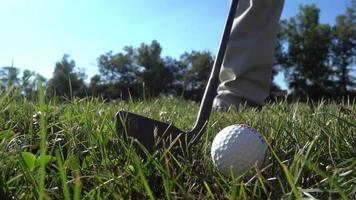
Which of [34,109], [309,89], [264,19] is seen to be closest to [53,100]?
[34,109]

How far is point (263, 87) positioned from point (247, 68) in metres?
0.26

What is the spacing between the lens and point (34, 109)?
7.63 feet

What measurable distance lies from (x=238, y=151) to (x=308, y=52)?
53971 millimetres

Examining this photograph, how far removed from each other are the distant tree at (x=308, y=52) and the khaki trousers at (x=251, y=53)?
155ft

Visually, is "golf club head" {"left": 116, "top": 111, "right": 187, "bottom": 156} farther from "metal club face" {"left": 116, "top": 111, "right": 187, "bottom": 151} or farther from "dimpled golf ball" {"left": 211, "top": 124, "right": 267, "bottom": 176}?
"dimpled golf ball" {"left": 211, "top": 124, "right": 267, "bottom": 176}

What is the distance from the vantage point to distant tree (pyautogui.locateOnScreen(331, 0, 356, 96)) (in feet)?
163

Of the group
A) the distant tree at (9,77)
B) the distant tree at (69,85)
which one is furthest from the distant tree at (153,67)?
the distant tree at (9,77)

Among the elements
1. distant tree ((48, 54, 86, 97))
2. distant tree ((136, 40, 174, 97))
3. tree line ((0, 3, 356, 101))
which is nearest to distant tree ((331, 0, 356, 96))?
tree line ((0, 3, 356, 101))

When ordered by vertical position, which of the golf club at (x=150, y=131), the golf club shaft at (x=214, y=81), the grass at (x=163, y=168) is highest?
the golf club shaft at (x=214, y=81)

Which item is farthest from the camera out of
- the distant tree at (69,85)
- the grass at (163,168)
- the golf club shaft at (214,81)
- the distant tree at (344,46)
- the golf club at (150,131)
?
the distant tree at (344,46)

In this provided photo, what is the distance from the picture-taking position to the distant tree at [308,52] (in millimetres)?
51312

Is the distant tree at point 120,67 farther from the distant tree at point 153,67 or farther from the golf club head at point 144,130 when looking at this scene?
the golf club head at point 144,130

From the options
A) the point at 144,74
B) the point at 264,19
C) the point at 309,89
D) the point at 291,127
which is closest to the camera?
the point at 291,127

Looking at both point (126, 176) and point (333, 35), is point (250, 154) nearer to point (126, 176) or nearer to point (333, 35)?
point (126, 176)
